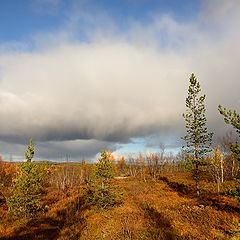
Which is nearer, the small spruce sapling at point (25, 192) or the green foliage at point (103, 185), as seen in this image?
the small spruce sapling at point (25, 192)

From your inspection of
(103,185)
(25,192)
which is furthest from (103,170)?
(25,192)

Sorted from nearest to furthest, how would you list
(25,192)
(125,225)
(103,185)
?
1. (125,225)
2. (25,192)
3. (103,185)

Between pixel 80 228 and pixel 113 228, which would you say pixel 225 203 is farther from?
pixel 80 228

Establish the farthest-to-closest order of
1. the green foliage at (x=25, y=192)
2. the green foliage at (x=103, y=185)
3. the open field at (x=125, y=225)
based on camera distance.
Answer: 1. the green foliage at (x=103, y=185)
2. the green foliage at (x=25, y=192)
3. the open field at (x=125, y=225)

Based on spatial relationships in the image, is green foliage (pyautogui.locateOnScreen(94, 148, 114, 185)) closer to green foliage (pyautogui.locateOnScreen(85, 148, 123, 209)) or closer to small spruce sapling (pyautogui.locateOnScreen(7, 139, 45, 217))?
green foliage (pyautogui.locateOnScreen(85, 148, 123, 209))

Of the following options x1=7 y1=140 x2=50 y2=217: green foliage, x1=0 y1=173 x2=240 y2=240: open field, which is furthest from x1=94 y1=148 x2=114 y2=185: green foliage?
x1=7 y1=140 x2=50 y2=217: green foliage

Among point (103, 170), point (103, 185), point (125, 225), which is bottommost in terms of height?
point (125, 225)

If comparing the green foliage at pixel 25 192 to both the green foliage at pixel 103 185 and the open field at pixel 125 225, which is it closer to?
the open field at pixel 125 225

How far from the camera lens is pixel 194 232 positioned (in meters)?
9.52

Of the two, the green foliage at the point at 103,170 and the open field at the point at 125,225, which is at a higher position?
the green foliage at the point at 103,170

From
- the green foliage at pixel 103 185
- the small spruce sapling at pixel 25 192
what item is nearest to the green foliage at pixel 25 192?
the small spruce sapling at pixel 25 192

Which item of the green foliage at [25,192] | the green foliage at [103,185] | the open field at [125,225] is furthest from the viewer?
the green foliage at [103,185]

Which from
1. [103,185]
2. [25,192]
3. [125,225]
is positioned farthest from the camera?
[103,185]

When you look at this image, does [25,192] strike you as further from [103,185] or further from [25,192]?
[103,185]
